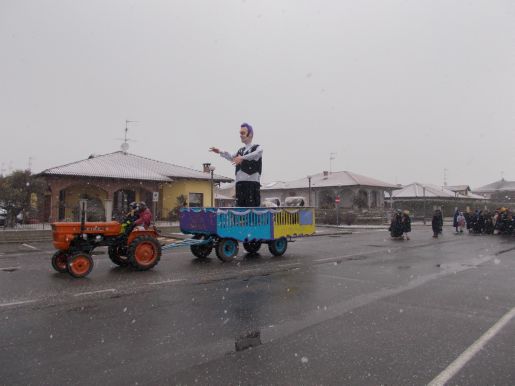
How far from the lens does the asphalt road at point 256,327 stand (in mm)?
3848

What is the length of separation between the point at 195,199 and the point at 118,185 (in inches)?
255

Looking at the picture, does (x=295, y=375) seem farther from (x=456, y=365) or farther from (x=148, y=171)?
(x=148, y=171)

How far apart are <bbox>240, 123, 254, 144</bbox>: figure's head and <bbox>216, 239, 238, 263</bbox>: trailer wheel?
2.95 metres

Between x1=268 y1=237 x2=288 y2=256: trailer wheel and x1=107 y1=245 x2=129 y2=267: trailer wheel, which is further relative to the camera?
x1=268 y1=237 x2=288 y2=256: trailer wheel

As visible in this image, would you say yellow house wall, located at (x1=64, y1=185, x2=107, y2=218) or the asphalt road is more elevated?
yellow house wall, located at (x1=64, y1=185, x2=107, y2=218)

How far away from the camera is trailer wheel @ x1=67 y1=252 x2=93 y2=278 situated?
27.6 ft

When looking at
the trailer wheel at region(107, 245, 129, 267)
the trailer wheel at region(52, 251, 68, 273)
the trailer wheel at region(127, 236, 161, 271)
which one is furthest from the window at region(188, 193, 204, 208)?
the trailer wheel at region(52, 251, 68, 273)

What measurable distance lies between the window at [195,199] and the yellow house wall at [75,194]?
6.33 m

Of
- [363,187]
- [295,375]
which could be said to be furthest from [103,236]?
[363,187]

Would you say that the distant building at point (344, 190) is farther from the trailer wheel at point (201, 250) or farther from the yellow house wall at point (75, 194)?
the trailer wheel at point (201, 250)

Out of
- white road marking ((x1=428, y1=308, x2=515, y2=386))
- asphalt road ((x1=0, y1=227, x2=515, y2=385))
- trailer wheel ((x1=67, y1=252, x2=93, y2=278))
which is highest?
trailer wheel ((x1=67, y1=252, x2=93, y2=278))

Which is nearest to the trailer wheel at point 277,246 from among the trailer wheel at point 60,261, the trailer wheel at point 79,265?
the trailer wheel at point 79,265

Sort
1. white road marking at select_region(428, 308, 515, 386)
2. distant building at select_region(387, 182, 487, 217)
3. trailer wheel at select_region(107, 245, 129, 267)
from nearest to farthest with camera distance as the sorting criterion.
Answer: white road marking at select_region(428, 308, 515, 386) < trailer wheel at select_region(107, 245, 129, 267) < distant building at select_region(387, 182, 487, 217)

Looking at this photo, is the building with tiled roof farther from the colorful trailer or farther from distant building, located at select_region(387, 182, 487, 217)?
distant building, located at select_region(387, 182, 487, 217)
